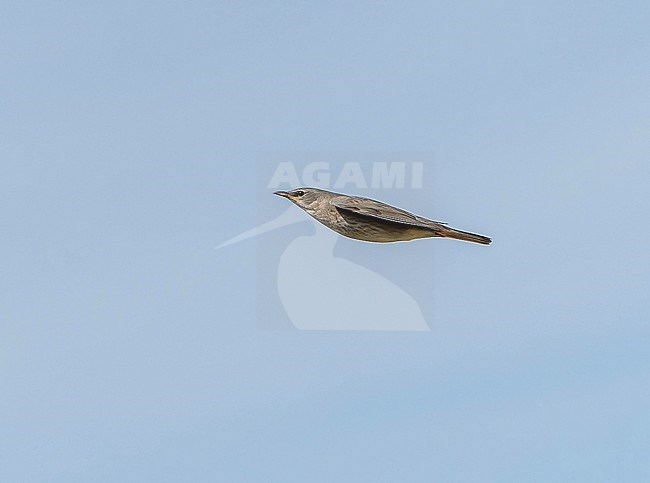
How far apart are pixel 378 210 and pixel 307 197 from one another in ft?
5.07

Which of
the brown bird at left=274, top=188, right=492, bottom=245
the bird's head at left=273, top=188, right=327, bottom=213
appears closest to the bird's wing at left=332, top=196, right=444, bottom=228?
the brown bird at left=274, top=188, right=492, bottom=245

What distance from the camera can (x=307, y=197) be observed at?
1662cm

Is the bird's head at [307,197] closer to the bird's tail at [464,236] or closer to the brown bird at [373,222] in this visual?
the brown bird at [373,222]

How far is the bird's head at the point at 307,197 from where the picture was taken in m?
16.5

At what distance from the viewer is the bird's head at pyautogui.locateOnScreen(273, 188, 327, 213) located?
16500 millimetres

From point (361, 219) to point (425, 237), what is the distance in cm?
107

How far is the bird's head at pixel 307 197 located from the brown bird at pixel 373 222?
22 mm

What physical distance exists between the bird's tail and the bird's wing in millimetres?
200

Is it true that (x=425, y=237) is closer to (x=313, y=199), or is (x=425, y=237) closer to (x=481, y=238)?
(x=481, y=238)

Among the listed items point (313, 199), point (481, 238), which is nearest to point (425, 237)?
point (481, 238)

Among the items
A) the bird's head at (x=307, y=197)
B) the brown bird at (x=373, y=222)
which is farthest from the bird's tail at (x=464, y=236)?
the bird's head at (x=307, y=197)

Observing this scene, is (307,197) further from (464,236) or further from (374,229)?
(464,236)

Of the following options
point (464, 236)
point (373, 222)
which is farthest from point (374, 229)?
point (464, 236)

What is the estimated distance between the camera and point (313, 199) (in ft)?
54.3
